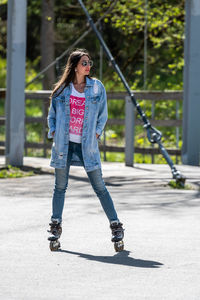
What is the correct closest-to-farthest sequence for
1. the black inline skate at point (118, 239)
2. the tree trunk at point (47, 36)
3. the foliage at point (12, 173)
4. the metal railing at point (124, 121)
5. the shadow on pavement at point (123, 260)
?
1. the shadow on pavement at point (123, 260)
2. the black inline skate at point (118, 239)
3. the foliage at point (12, 173)
4. the metal railing at point (124, 121)
5. the tree trunk at point (47, 36)

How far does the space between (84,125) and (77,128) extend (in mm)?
64

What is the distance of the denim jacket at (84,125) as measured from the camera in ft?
23.3

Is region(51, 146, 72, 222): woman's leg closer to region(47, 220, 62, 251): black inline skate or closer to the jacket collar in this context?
region(47, 220, 62, 251): black inline skate

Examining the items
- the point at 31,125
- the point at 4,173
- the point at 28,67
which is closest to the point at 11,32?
the point at 4,173

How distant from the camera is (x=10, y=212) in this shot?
30.3 feet

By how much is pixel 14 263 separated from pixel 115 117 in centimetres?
1181

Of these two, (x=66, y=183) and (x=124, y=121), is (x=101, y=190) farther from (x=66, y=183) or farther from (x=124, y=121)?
(x=124, y=121)

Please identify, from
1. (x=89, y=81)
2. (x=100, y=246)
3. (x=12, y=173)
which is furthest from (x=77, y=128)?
(x=12, y=173)

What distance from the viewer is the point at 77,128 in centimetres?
713

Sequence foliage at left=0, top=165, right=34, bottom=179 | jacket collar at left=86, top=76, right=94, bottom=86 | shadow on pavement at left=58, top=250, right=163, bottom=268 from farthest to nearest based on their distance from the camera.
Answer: foliage at left=0, top=165, right=34, bottom=179
jacket collar at left=86, top=76, right=94, bottom=86
shadow on pavement at left=58, top=250, right=163, bottom=268

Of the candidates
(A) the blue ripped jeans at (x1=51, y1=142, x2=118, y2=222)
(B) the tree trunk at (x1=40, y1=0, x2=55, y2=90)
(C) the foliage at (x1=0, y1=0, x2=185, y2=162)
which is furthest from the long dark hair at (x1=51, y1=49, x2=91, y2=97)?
(B) the tree trunk at (x1=40, y1=0, x2=55, y2=90)

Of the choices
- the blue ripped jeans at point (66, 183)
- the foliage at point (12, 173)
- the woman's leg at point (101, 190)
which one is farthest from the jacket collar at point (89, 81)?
the foliage at point (12, 173)

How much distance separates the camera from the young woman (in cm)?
712

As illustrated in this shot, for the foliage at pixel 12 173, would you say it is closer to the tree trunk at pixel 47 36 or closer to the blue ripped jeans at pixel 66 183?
the blue ripped jeans at pixel 66 183
